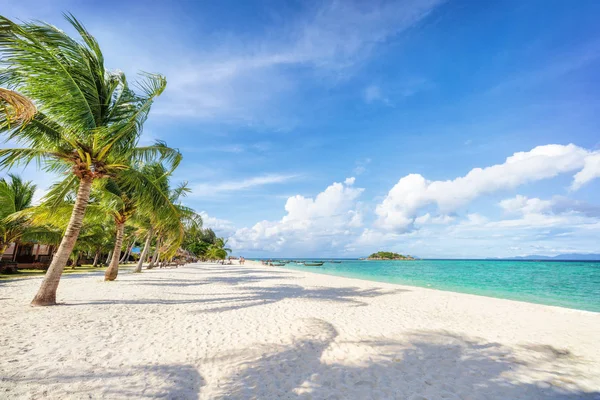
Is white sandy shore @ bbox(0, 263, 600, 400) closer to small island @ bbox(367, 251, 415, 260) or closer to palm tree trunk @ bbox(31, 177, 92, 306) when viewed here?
palm tree trunk @ bbox(31, 177, 92, 306)

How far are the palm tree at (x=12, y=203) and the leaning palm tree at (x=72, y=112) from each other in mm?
12210

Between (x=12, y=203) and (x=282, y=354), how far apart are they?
22.9 meters

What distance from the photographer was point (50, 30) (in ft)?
20.5

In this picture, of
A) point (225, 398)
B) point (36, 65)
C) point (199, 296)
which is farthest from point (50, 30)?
point (199, 296)

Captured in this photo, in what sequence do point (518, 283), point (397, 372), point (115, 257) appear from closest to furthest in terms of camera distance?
point (397, 372), point (115, 257), point (518, 283)

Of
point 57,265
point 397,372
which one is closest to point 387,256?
point 397,372

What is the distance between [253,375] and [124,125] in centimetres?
766

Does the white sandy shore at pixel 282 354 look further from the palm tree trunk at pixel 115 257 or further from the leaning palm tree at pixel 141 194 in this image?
the palm tree trunk at pixel 115 257

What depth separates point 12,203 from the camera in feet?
58.6

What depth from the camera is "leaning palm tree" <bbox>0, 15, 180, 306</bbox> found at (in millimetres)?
6430

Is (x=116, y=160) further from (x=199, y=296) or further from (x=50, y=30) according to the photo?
(x=199, y=296)

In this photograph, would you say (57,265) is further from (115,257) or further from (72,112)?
(115,257)

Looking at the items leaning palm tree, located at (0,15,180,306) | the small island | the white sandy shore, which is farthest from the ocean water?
the small island

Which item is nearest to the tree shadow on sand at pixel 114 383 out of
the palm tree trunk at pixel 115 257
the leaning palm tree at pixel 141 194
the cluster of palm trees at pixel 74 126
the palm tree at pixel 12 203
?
the cluster of palm trees at pixel 74 126
